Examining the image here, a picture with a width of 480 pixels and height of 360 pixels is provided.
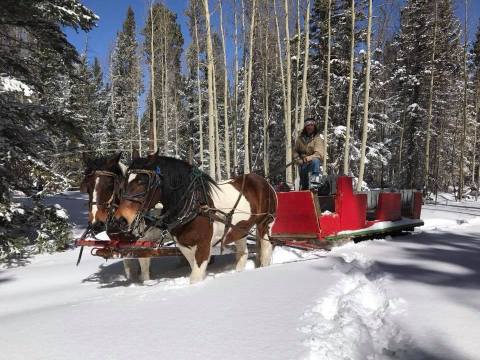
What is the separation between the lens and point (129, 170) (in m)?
5.46

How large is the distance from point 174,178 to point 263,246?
7.25ft

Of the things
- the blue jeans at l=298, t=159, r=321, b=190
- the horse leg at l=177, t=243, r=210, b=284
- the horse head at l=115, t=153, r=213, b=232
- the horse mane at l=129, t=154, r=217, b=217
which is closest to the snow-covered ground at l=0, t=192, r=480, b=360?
the horse leg at l=177, t=243, r=210, b=284

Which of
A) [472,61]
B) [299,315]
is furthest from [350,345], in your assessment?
[472,61]

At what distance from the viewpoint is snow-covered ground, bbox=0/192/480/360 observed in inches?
125

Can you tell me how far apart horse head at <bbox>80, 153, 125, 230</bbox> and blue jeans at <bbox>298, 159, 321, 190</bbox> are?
3600 mm

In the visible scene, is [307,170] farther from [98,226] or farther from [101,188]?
[98,226]

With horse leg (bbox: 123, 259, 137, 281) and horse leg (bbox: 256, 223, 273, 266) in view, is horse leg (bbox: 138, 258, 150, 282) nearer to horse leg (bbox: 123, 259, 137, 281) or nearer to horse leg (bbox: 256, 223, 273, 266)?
horse leg (bbox: 123, 259, 137, 281)

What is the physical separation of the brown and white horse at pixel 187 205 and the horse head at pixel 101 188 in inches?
21.8

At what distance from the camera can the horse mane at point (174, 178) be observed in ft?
18.1

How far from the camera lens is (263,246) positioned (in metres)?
7.11

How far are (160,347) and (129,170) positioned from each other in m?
2.76

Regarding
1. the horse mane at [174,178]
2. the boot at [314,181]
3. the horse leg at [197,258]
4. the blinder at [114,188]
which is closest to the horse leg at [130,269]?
the blinder at [114,188]

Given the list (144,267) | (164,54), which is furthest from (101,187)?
(164,54)

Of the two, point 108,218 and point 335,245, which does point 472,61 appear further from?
point 108,218
